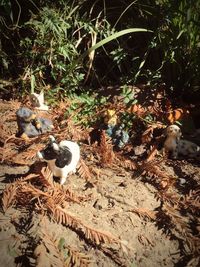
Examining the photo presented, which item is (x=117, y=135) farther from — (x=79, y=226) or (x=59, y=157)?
(x=79, y=226)

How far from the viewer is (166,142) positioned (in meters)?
1.74

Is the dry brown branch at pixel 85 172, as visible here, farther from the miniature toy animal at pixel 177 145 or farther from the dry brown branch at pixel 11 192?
the miniature toy animal at pixel 177 145

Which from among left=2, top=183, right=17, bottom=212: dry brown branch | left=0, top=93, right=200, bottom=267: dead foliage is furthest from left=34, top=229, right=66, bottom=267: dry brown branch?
left=2, top=183, right=17, bottom=212: dry brown branch

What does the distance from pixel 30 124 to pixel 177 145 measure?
3.09ft

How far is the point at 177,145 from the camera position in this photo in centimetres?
174

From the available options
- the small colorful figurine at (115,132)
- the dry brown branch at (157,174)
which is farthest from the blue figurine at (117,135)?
the dry brown branch at (157,174)

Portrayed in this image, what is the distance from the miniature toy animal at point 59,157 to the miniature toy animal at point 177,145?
60cm

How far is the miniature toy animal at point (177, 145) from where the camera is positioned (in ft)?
5.62

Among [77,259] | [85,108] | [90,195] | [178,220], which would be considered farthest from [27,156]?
[178,220]

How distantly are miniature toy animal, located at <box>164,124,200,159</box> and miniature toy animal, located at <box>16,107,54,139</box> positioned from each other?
30.0 inches

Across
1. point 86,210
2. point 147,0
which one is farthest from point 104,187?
point 147,0

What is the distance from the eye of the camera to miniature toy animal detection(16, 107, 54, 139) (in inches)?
69.3

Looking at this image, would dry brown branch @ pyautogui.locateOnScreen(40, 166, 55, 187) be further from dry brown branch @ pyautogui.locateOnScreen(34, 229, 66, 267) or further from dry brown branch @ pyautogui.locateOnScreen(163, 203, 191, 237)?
dry brown branch @ pyautogui.locateOnScreen(163, 203, 191, 237)

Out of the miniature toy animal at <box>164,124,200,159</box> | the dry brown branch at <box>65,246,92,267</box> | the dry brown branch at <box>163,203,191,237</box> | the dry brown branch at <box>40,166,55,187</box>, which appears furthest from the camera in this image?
the miniature toy animal at <box>164,124,200,159</box>
